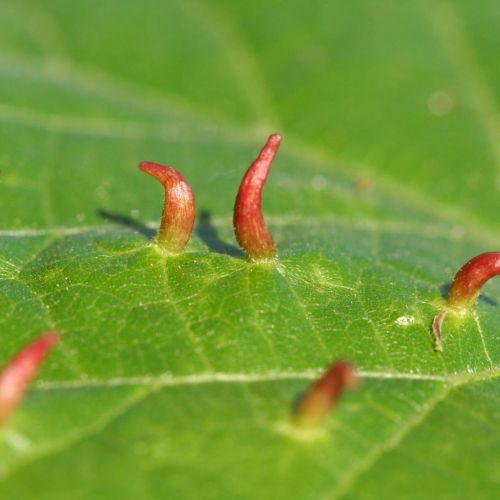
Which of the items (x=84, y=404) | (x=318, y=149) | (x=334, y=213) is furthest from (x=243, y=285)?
(x=318, y=149)

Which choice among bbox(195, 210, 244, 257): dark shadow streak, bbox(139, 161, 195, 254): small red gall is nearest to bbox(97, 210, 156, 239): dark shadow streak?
bbox(195, 210, 244, 257): dark shadow streak

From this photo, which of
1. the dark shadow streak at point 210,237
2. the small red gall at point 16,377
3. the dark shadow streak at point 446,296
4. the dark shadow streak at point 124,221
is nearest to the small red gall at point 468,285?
the dark shadow streak at point 446,296

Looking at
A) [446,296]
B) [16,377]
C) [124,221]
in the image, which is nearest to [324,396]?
[16,377]

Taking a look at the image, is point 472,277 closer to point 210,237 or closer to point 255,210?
point 255,210

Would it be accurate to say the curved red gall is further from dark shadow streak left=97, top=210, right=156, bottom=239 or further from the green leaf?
dark shadow streak left=97, top=210, right=156, bottom=239

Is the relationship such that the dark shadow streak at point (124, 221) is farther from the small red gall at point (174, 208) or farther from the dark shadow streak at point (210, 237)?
the small red gall at point (174, 208)

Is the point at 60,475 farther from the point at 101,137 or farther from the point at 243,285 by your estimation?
the point at 101,137
